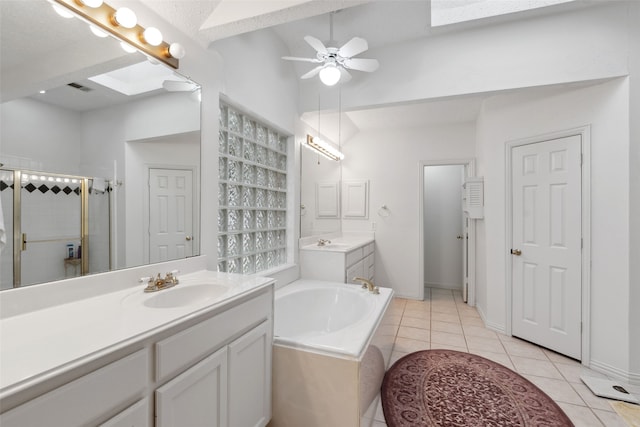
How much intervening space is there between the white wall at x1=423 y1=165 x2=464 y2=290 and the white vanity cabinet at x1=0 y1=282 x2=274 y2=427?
3917 mm

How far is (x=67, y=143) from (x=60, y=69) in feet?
1.01

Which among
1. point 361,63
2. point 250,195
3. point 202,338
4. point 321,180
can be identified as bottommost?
point 202,338

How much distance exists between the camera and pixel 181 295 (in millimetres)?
1477

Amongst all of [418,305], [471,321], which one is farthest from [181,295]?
[418,305]

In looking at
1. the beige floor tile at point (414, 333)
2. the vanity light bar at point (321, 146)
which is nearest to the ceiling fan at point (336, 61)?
the vanity light bar at point (321, 146)

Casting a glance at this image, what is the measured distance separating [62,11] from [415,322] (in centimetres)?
374

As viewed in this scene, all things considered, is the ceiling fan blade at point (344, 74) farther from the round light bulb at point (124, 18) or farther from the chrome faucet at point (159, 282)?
the chrome faucet at point (159, 282)

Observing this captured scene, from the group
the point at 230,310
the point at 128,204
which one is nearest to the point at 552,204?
the point at 230,310

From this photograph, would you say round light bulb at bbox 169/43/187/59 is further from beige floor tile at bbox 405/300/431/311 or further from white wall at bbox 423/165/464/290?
white wall at bbox 423/165/464/290

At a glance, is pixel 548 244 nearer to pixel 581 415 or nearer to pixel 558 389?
pixel 558 389

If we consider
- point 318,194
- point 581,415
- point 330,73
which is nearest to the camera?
point 581,415

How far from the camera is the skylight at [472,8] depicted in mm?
2172

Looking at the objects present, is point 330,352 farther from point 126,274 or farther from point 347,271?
point 347,271

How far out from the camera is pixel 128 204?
1.46m
